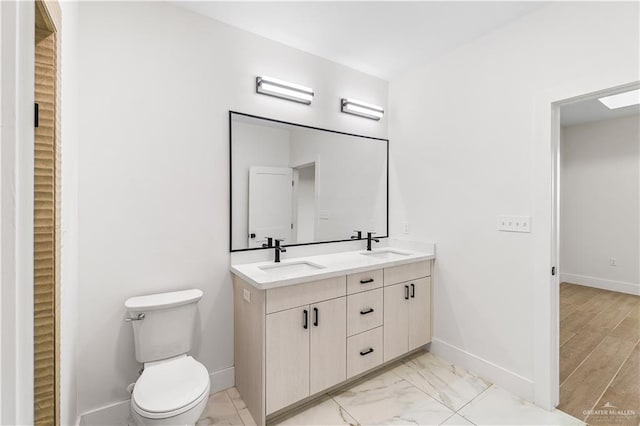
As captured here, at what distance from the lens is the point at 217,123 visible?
2133 millimetres

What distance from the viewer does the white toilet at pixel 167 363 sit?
138 cm

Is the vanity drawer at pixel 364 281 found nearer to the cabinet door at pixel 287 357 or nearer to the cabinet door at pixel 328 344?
the cabinet door at pixel 328 344

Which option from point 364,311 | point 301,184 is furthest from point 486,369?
point 301,184

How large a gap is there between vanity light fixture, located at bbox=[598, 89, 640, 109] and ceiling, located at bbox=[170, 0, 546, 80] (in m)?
2.46

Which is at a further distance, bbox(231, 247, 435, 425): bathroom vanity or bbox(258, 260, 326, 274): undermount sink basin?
bbox(258, 260, 326, 274): undermount sink basin

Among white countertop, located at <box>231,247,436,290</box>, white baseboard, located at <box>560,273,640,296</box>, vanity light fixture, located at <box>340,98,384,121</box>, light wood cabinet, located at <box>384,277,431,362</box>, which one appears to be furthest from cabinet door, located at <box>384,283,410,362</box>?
white baseboard, located at <box>560,273,640,296</box>

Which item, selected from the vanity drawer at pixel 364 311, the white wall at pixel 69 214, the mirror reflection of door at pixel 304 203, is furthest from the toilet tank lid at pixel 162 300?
the vanity drawer at pixel 364 311

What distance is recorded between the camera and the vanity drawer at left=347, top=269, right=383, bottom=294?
2109 mm

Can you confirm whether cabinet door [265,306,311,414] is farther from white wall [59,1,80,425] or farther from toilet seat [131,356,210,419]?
white wall [59,1,80,425]

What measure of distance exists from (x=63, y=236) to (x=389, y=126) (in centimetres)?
270

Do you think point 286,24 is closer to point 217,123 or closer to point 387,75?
point 217,123

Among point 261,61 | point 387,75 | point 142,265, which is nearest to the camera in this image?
point 142,265

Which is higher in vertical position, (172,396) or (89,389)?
(172,396)

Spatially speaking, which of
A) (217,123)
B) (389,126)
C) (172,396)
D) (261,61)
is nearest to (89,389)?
(172,396)
